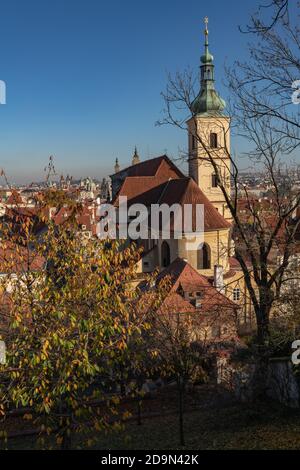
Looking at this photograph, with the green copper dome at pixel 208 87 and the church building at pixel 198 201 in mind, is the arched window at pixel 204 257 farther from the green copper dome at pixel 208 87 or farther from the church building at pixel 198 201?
the green copper dome at pixel 208 87

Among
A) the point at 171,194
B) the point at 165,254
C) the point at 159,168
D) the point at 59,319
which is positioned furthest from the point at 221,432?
the point at 159,168

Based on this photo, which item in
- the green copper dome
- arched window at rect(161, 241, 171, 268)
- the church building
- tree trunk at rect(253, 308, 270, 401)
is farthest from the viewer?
the green copper dome

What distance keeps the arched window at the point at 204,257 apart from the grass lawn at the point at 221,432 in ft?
51.8

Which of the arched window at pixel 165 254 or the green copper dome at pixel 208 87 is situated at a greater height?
the green copper dome at pixel 208 87

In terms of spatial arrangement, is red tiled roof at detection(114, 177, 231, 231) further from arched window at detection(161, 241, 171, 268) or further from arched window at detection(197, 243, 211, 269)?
arched window at detection(161, 241, 171, 268)

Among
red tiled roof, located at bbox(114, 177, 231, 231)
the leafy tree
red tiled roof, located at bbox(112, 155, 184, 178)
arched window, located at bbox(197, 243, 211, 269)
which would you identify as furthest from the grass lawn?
red tiled roof, located at bbox(112, 155, 184, 178)

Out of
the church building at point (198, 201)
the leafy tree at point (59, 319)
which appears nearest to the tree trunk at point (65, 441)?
the leafy tree at point (59, 319)

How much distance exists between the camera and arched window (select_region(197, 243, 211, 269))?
29281mm

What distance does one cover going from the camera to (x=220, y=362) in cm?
1625

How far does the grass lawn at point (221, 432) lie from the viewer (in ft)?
31.3

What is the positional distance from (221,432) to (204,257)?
19.1 meters

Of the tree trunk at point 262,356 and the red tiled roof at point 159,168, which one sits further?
the red tiled roof at point 159,168

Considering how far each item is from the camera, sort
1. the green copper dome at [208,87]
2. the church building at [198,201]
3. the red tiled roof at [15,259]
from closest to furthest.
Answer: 1. the red tiled roof at [15,259]
2. the church building at [198,201]
3. the green copper dome at [208,87]

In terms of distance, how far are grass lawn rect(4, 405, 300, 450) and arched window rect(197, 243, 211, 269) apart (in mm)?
15795
